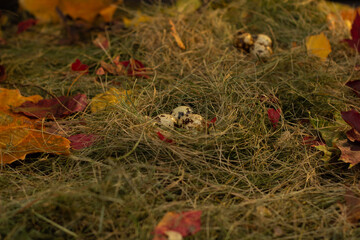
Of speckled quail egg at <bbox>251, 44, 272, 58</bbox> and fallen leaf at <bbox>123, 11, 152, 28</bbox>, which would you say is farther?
fallen leaf at <bbox>123, 11, 152, 28</bbox>

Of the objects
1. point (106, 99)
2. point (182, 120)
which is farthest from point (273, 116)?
point (106, 99)

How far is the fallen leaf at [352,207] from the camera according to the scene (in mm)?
1322

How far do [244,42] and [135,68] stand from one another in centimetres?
76

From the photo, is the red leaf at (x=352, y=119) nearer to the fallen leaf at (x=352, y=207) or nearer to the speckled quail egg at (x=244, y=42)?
the fallen leaf at (x=352, y=207)

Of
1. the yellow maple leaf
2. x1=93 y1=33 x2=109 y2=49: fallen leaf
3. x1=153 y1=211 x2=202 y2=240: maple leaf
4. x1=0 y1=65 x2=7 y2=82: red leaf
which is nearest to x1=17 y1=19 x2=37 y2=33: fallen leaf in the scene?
x1=93 y1=33 x2=109 y2=49: fallen leaf

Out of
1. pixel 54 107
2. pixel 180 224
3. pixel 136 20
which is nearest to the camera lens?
pixel 180 224

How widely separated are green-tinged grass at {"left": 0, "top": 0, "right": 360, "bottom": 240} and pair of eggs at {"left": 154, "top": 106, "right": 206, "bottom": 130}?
1.9 inches

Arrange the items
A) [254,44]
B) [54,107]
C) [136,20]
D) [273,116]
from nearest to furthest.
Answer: [273,116] < [54,107] < [254,44] < [136,20]

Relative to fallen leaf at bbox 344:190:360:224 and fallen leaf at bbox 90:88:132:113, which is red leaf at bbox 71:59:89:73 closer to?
fallen leaf at bbox 90:88:132:113

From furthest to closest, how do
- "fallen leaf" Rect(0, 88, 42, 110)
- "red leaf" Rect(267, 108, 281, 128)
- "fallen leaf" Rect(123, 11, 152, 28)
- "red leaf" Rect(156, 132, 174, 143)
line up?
"fallen leaf" Rect(123, 11, 152, 28)
"fallen leaf" Rect(0, 88, 42, 110)
"red leaf" Rect(267, 108, 281, 128)
"red leaf" Rect(156, 132, 174, 143)

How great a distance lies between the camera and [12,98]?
6.81 ft

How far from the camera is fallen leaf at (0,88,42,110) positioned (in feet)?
6.72

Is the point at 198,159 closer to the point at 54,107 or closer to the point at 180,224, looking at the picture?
the point at 180,224

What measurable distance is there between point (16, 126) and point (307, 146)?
1434mm
